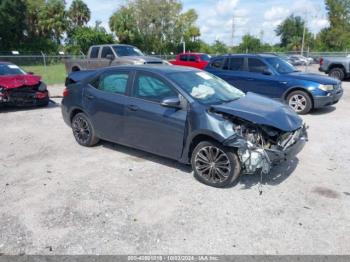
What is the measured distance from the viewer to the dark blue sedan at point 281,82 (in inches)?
373

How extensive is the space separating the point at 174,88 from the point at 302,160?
262cm

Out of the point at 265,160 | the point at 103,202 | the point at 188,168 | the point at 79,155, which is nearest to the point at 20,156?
the point at 79,155

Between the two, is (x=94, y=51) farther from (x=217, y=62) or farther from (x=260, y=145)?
(x=260, y=145)

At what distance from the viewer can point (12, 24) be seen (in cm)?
3556

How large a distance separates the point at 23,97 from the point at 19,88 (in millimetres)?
309

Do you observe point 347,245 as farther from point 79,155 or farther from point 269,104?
point 79,155

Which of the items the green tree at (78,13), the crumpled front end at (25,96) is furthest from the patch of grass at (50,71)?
the green tree at (78,13)

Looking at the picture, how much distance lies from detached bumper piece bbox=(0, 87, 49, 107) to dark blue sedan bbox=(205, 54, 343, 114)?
5778mm

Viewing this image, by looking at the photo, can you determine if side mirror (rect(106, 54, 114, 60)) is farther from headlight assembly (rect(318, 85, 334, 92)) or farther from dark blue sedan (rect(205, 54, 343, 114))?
headlight assembly (rect(318, 85, 334, 92))

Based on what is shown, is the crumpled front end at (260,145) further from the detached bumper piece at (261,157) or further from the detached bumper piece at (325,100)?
the detached bumper piece at (325,100)

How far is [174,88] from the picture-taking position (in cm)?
510

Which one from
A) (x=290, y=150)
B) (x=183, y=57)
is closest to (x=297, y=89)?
(x=290, y=150)

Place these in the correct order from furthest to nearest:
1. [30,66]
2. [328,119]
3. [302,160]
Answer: [30,66] → [328,119] → [302,160]

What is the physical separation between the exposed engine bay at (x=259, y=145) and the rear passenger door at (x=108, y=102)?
2.00 metres
